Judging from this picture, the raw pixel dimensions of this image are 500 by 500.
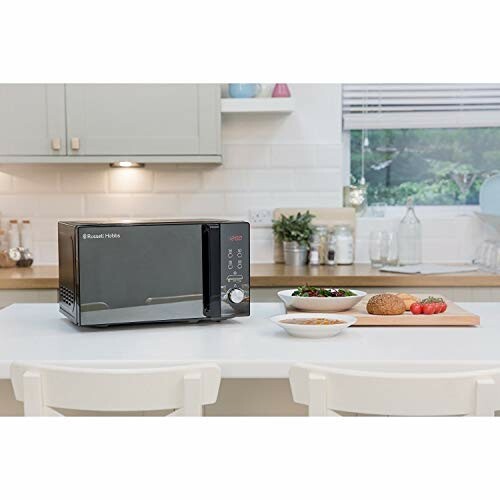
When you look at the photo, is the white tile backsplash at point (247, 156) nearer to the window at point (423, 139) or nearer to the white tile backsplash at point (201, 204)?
the white tile backsplash at point (201, 204)

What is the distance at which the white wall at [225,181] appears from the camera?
4.40 meters

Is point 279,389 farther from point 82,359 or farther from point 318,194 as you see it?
point 318,194

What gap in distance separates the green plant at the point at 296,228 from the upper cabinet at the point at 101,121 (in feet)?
1.99

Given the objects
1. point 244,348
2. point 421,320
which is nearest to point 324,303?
point 421,320

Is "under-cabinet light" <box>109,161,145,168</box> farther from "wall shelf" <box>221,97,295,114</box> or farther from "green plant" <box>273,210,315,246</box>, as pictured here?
"green plant" <box>273,210,315,246</box>

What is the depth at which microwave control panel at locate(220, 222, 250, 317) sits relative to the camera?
2496mm

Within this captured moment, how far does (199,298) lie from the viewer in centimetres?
250

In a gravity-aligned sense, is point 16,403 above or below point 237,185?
below

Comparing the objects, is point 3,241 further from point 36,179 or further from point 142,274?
point 142,274

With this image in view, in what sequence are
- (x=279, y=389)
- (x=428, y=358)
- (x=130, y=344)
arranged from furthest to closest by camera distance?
1. (x=279, y=389)
2. (x=130, y=344)
3. (x=428, y=358)

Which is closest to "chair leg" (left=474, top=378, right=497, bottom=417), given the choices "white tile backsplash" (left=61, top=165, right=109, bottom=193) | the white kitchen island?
the white kitchen island

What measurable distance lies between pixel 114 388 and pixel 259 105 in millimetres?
2595
